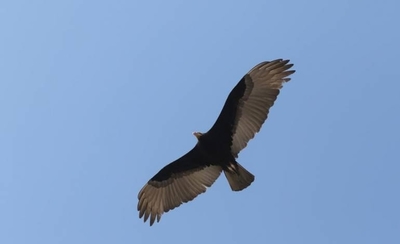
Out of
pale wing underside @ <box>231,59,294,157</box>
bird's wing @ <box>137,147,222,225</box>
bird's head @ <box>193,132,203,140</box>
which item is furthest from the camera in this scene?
bird's wing @ <box>137,147,222,225</box>

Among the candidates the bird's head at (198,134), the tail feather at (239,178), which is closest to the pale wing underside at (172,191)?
the tail feather at (239,178)

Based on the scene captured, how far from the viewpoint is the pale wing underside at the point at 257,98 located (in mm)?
15445

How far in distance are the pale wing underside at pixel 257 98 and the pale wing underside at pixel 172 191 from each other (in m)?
0.97

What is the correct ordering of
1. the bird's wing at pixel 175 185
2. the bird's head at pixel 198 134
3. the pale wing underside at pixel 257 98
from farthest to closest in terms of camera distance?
the bird's wing at pixel 175 185
the bird's head at pixel 198 134
the pale wing underside at pixel 257 98

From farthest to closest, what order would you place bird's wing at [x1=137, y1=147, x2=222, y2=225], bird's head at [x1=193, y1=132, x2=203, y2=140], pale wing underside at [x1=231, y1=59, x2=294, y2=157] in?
bird's wing at [x1=137, y1=147, x2=222, y2=225], bird's head at [x1=193, y1=132, x2=203, y2=140], pale wing underside at [x1=231, y1=59, x2=294, y2=157]

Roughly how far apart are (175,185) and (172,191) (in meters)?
0.14

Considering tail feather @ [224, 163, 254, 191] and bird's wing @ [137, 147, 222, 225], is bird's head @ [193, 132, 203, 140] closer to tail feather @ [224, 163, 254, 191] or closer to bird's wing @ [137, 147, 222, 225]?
bird's wing @ [137, 147, 222, 225]

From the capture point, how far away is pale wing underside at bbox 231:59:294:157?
15.4 meters

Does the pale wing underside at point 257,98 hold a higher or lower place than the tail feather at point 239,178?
higher

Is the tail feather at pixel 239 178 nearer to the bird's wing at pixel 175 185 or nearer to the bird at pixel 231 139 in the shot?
the bird at pixel 231 139

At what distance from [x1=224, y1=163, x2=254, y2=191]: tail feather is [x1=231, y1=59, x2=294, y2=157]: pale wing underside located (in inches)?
13.7

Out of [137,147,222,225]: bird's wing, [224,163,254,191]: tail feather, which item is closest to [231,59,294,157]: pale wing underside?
[224,163,254,191]: tail feather

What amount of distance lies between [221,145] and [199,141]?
436 mm

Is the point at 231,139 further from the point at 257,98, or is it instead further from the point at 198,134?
the point at 257,98
